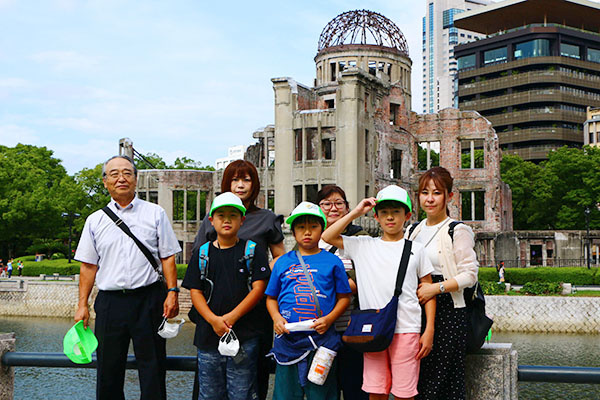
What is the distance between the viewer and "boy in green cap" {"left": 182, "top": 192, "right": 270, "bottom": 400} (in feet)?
16.8

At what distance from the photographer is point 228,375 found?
5.13m

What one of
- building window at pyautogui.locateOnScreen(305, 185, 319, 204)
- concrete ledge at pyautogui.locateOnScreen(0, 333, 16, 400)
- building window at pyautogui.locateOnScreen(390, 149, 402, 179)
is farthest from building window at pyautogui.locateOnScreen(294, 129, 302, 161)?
concrete ledge at pyautogui.locateOnScreen(0, 333, 16, 400)

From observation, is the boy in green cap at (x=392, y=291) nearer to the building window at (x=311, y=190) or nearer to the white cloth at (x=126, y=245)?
the white cloth at (x=126, y=245)

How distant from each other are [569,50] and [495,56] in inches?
370

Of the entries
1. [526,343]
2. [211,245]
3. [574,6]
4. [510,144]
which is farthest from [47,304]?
[574,6]

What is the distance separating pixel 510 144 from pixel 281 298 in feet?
283

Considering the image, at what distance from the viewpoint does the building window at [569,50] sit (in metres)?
87.4

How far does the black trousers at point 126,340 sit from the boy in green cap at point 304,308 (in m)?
0.98

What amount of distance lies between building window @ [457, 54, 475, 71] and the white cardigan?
91.9 meters

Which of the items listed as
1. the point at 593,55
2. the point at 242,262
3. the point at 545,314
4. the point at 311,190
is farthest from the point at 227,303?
the point at 593,55

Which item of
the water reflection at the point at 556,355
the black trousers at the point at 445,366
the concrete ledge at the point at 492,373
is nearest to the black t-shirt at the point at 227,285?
the black trousers at the point at 445,366

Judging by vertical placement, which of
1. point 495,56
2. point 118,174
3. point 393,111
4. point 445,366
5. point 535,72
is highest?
point 495,56

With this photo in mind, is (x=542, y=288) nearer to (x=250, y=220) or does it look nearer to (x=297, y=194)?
(x=297, y=194)

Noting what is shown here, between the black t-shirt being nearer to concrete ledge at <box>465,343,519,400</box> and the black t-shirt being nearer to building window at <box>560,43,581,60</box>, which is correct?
concrete ledge at <box>465,343,519,400</box>
